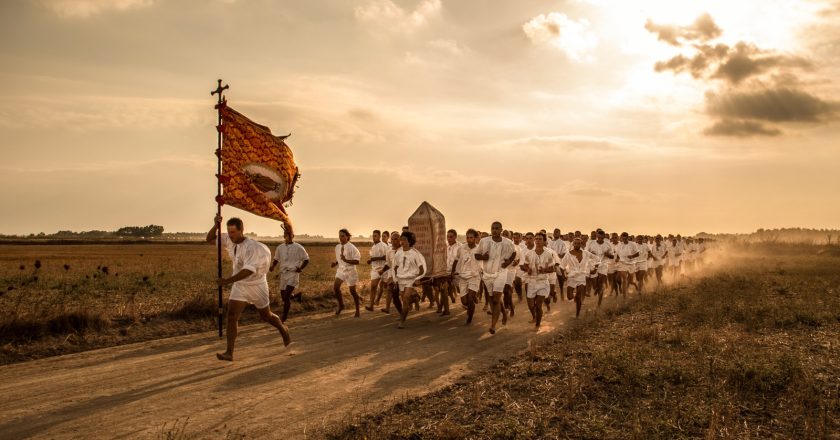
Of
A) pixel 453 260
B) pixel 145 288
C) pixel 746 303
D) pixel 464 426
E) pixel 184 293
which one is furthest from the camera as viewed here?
pixel 145 288

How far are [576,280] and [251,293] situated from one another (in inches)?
409

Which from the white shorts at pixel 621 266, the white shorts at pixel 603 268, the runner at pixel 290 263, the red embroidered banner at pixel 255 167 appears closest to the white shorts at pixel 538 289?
the runner at pixel 290 263

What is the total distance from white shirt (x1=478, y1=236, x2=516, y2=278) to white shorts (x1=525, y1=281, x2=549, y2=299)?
44.0 inches

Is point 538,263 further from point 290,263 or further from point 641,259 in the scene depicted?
point 641,259

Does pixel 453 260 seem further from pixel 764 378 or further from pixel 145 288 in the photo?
pixel 145 288

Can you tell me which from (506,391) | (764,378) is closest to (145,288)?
(506,391)

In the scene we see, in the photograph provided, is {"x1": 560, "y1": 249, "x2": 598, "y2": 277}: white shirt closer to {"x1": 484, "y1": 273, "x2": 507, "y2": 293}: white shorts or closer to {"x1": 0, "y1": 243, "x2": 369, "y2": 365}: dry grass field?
{"x1": 484, "y1": 273, "x2": 507, "y2": 293}: white shorts

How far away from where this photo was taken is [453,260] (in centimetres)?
1580

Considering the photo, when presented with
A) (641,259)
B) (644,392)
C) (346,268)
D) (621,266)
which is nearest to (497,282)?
(346,268)

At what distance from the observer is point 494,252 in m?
14.0

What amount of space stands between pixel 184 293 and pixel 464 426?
1495 centimetres

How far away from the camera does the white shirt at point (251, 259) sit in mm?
9344

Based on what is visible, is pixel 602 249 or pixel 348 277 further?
pixel 602 249

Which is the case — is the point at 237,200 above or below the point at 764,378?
above
